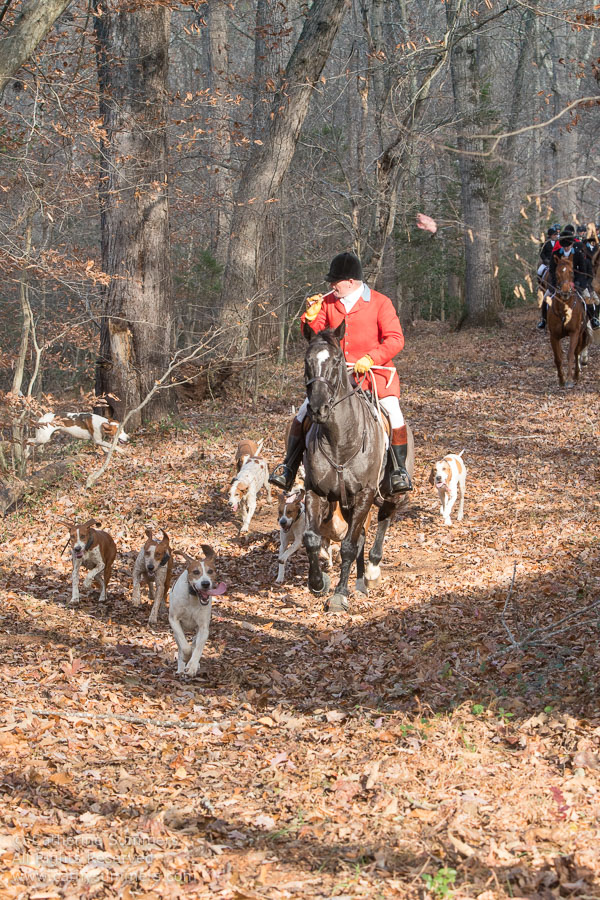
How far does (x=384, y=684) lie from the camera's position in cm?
727

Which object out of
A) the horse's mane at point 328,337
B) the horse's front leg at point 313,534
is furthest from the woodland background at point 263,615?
the horse's mane at point 328,337

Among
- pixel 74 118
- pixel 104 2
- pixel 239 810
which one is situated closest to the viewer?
pixel 239 810

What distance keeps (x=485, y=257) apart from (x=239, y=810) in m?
26.7

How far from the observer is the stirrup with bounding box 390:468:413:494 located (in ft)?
32.4

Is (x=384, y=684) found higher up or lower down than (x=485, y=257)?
lower down

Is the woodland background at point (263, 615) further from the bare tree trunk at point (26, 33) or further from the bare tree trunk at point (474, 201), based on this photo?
the bare tree trunk at point (474, 201)

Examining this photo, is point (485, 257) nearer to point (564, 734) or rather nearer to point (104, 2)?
point (104, 2)

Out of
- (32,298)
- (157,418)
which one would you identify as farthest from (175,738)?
(32,298)

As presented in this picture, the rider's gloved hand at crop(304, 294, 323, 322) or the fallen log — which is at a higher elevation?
the rider's gloved hand at crop(304, 294, 323, 322)

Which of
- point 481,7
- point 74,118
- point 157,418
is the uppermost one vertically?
point 481,7

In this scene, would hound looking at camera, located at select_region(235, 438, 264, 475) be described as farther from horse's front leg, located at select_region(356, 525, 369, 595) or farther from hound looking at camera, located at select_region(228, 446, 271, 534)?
horse's front leg, located at select_region(356, 525, 369, 595)

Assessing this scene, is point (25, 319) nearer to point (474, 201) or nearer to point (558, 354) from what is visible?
point (558, 354)

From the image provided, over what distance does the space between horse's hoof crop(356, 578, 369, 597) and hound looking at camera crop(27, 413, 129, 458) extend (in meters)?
6.83

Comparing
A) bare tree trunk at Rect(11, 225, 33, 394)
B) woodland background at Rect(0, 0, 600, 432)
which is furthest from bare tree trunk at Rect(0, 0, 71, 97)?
bare tree trunk at Rect(11, 225, 33, 394)
